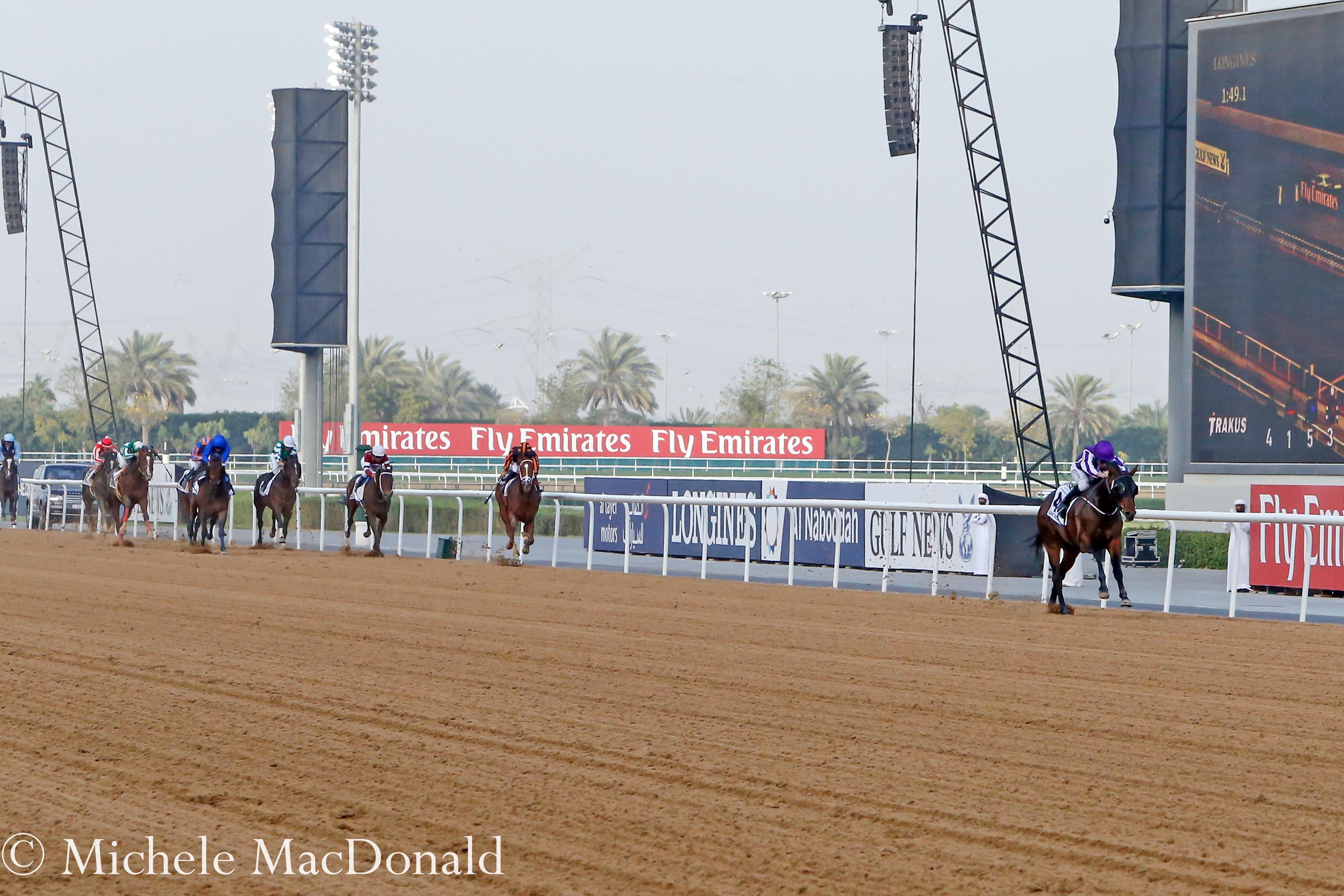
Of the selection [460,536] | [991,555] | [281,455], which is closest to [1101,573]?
[991,555]

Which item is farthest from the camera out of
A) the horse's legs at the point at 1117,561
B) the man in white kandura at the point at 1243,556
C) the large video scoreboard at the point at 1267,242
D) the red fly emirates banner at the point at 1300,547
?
the large video scoreboard at the point at 1267,242

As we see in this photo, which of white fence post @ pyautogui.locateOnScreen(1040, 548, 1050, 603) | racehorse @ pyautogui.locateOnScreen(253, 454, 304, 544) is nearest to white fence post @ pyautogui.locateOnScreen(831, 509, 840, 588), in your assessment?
white fence post @ pyautogui.locateOnScreen(1040, 548, 1050, 603)

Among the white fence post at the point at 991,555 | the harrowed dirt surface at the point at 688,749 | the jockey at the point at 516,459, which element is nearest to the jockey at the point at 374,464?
the jockey at the point at 516,459

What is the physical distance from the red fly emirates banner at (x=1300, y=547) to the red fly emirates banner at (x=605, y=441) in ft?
124

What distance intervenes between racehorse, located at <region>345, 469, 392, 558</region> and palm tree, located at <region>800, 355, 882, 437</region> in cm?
6507

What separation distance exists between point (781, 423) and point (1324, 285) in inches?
2677

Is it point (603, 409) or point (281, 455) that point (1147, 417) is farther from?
point (281, 455)

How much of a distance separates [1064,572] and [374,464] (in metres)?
10.3

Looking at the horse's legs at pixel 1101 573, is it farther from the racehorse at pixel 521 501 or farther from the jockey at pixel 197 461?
the jockey at pixel 197 461

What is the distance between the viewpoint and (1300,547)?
1595cm

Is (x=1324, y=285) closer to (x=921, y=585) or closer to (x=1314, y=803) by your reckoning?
(x=921, y=585)

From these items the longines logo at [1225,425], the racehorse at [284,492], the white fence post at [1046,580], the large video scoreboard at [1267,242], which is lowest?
the white fence post at [1046,580]

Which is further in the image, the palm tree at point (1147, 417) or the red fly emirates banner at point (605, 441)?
the palm tree at point (1147, 417)

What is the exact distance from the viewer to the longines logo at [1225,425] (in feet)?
65.1
